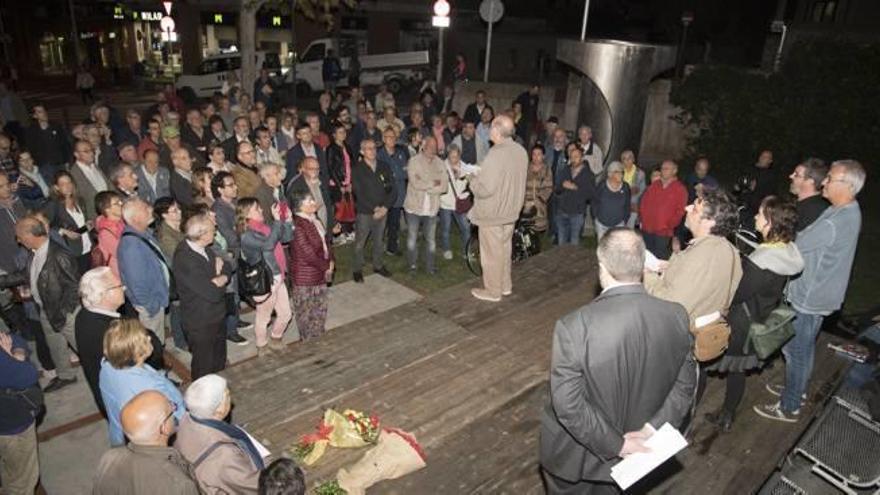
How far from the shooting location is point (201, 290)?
4898 millimetres

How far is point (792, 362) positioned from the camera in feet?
16.0

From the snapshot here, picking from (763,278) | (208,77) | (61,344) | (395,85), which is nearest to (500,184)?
(763,278)

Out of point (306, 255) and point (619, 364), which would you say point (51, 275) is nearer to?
point (306, 255)

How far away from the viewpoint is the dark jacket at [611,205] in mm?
8055

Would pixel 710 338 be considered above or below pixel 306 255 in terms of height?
above

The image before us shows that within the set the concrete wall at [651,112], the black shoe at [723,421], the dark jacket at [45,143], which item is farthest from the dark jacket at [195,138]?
the concrete wall at [651,112]

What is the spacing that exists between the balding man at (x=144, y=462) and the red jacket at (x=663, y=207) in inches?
262

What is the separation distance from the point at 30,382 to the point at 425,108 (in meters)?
11.4

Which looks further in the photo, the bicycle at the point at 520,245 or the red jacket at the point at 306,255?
the bicycle at the point at 520,245

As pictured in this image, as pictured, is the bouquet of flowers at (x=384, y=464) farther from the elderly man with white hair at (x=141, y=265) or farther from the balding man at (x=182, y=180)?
the balding man at (x=182, y=180)

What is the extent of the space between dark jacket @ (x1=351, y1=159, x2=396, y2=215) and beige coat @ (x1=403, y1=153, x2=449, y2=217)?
1.34 feet

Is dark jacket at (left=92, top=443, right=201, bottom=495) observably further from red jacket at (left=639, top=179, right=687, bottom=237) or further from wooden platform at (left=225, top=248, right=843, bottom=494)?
red jacket at (left=639, top=179, right=687, bottom=237)

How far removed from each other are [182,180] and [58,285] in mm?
2461

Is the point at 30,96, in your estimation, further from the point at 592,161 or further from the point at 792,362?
the point at 792,362
